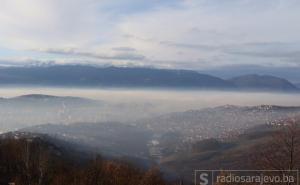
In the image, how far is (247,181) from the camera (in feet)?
153

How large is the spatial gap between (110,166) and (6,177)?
28691 millimetres

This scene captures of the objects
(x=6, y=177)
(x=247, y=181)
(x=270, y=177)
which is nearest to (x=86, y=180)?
(x=247, y=181)

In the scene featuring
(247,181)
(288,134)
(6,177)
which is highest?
(288,134)

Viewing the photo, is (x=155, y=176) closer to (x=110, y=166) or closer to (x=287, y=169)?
(x=110, y=166)

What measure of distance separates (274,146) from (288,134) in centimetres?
155

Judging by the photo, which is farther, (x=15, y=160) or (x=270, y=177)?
(x=15, y=160)

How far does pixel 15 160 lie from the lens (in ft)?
347

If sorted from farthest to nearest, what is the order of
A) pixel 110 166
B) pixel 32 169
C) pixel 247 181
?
pixel 32 169, pixel 110 166, pixel 247 181

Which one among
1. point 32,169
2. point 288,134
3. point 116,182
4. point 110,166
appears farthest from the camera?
point 32,169

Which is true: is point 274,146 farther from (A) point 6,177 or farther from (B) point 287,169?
(A) point 6,177

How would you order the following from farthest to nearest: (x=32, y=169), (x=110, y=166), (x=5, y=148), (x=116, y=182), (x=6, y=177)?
(x=5, y=148) → (x=6, y=177) → (x=32, y=169) → (x=110, y=166) → (x=116, y=182)

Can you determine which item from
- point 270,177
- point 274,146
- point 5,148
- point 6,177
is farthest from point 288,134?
point 5,148

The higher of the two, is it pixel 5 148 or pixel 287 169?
pixel 287 169

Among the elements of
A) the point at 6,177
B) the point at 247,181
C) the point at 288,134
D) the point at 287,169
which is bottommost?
the point at 6,177
